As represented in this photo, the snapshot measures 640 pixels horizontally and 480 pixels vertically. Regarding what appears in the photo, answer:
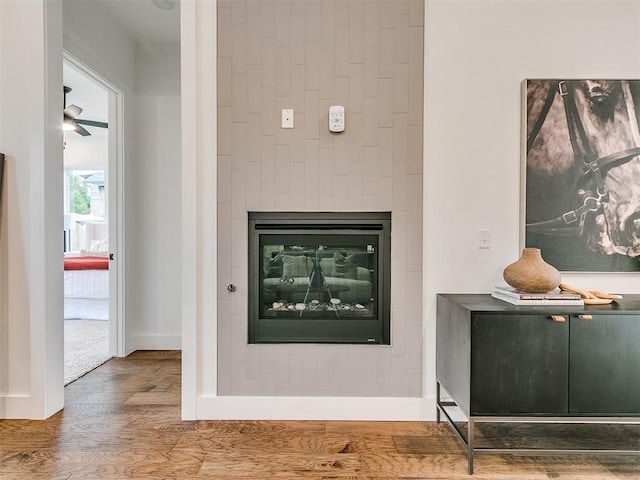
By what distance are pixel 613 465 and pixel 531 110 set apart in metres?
1.79

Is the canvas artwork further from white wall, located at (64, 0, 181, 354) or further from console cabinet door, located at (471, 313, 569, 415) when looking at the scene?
white wall, located at (64, 0, 181, 354)

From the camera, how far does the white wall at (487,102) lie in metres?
2.18

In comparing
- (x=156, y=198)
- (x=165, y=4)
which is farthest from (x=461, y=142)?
(x=156, y=198)

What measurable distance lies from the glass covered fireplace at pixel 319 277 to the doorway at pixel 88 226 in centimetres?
170

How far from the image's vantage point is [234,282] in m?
2.23

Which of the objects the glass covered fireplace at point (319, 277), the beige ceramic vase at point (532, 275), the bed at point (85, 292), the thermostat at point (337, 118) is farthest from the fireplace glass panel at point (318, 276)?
the bed at point (85, 292)

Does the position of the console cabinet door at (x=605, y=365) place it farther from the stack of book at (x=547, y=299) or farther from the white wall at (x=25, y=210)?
the white wall at (x=25, y=210)

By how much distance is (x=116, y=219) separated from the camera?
3.35 metres

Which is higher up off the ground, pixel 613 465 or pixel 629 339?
pixel 629 339

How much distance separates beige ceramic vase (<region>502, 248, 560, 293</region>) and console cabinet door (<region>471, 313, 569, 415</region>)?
0.16 meters

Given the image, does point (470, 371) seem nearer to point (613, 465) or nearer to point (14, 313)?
point (613, 465)

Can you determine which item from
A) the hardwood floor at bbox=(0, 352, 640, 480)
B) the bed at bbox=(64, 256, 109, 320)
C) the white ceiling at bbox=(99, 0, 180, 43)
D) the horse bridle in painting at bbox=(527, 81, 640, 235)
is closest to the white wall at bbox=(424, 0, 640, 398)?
the horse bridle in painting at bbox=(527, 81, 640, 235)

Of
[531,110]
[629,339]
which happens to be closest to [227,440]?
[629,339]

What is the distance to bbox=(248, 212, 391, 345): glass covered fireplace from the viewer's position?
7.37ft
